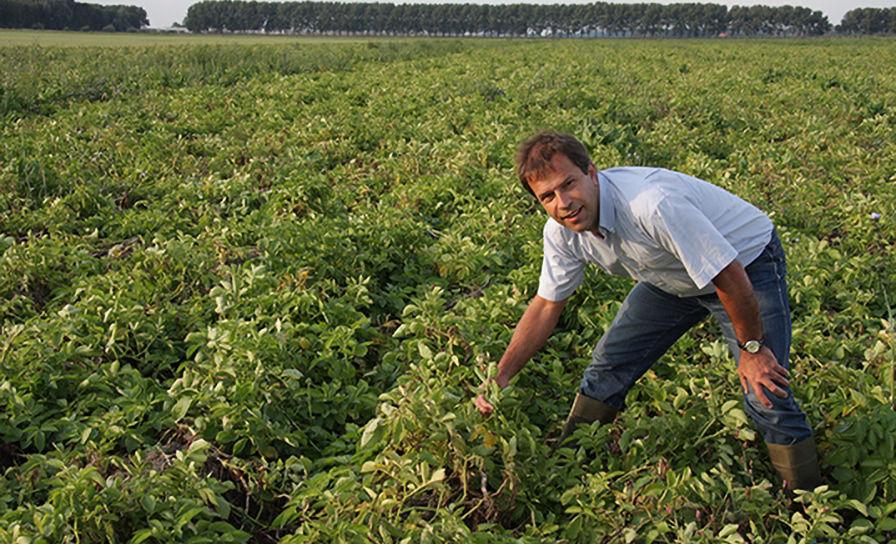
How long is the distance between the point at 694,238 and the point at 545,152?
0.62 m

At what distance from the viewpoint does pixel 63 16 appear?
62.7m

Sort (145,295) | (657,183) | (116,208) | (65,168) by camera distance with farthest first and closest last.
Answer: (65,168) → (116,208) → (145,295) → (657,183)

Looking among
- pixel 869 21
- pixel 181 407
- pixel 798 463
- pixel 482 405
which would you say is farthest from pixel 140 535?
pixel 869 21

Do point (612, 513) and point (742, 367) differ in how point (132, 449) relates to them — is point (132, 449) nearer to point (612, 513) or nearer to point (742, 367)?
point (612, 513)

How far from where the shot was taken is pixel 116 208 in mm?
7008

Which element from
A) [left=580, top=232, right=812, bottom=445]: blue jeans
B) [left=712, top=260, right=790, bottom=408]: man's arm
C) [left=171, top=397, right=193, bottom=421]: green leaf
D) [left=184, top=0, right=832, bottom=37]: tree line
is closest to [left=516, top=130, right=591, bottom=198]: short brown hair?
[left=712, top=260, right=790, bottom=408]: man's arm

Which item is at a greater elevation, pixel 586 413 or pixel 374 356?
pixel 586 413

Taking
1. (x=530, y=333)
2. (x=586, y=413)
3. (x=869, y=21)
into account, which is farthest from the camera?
(x=869, y=21)

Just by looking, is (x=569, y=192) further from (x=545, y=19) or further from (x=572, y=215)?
(x=545, y=19)

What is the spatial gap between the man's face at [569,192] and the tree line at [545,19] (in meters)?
109

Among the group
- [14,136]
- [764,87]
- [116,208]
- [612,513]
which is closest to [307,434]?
[612,513]

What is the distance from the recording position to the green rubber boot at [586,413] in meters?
3.41

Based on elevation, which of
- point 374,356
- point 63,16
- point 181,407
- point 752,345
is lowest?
point 374,356

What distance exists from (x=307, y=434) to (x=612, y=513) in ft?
5.14
